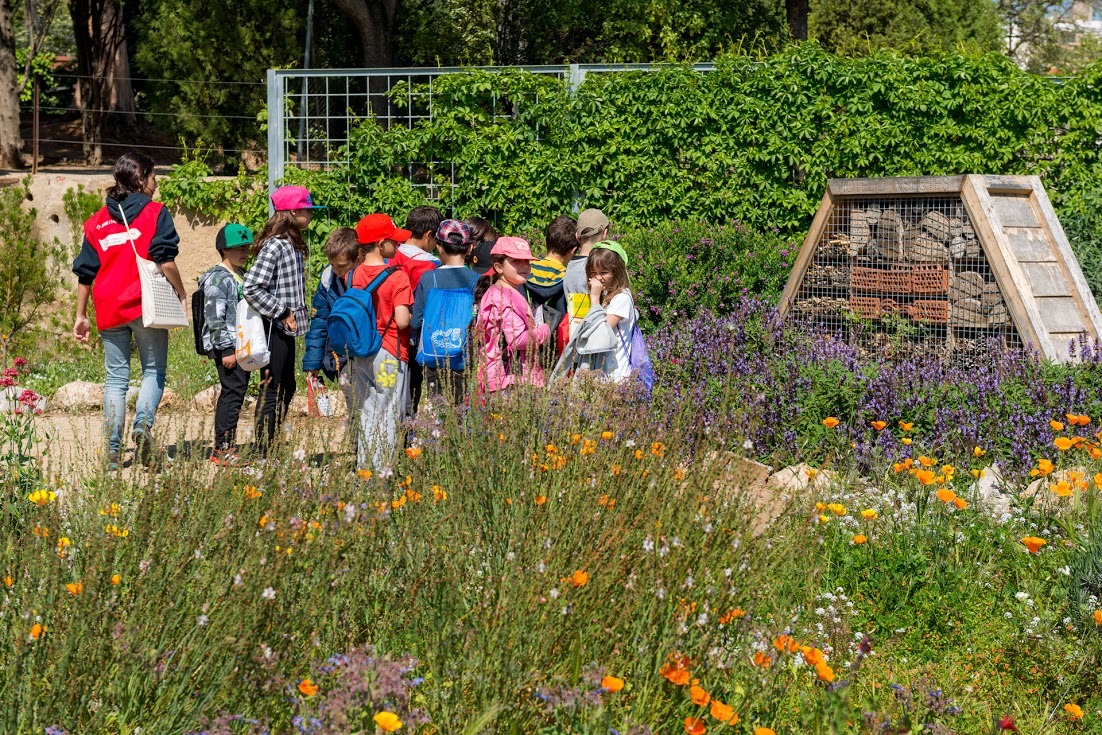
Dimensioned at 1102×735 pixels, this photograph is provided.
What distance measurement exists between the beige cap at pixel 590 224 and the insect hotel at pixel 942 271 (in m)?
1.39

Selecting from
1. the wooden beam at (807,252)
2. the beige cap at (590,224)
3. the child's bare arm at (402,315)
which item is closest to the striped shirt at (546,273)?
the beige cap at (590,224)

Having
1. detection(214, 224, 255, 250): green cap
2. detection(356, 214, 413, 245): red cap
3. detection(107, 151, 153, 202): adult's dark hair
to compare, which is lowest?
detection(214, 224, 255, 250): green cap

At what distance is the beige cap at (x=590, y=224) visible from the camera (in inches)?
257

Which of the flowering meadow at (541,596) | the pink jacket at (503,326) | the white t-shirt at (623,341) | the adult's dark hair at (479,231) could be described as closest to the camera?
the flowering meadow at (541,596)

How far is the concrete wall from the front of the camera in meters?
11.7

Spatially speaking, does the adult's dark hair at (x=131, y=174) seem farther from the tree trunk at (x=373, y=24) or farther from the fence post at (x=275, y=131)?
the tree trunk at (x=373, y=24)

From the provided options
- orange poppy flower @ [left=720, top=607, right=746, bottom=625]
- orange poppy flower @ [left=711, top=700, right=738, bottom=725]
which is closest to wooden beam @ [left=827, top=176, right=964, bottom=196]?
orange poppy flower @ [left=720, top=607, right=746, bottom=625]

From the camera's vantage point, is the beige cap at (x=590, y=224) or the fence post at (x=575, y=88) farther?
the fence post at (x=575, y=88)

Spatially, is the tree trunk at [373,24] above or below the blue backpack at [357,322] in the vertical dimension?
above

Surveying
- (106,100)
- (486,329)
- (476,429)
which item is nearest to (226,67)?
(106,100)

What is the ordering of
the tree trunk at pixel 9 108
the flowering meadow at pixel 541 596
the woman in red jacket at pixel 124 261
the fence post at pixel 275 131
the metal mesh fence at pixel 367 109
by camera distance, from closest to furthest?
1. the flowering meadow at pixel 541 596
2. the woman in red jacket at pixel 124 261
3. the metal mesh fence at pixel 367 109
4. the fence post at pixel 275 131
5. the tree trunk at pixel 9 108

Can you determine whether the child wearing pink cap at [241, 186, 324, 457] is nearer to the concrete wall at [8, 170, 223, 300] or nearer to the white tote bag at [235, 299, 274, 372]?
the white tote bag at [235, 299, 274, 372]

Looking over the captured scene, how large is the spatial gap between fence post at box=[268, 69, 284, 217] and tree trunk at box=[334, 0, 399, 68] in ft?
20.4

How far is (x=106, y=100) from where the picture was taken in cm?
2180
